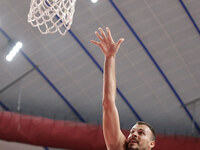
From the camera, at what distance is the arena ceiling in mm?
16328

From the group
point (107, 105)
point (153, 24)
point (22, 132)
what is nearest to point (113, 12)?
point (153, 24)

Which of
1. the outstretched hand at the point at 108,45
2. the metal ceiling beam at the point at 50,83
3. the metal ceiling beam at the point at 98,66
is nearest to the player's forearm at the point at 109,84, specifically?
the outstretched hand at the point at 108,45

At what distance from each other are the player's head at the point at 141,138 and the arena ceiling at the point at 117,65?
33.2ft

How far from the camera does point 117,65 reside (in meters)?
17.4

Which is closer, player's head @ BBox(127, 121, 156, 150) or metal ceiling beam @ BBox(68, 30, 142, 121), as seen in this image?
player's head @ BBox(127, 121, 156, 150)

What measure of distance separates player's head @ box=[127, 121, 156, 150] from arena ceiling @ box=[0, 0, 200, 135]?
10.1 m

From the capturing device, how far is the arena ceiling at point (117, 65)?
643 inches

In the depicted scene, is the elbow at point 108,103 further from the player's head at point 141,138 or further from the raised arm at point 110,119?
the player's head at point 141,138

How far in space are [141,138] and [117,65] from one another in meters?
11.2

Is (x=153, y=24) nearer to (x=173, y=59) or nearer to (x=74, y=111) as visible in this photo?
(x=173, y=59)

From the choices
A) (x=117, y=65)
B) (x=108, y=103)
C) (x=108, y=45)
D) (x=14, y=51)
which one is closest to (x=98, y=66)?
(x=117, y=65)

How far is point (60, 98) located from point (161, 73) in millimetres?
3830

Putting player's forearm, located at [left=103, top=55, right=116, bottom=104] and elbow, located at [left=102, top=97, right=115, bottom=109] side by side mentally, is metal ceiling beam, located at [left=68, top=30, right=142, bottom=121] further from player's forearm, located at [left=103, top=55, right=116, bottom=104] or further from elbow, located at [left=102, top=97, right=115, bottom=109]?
elbow, located at [left=102, top=97, right=115, bottom=109]

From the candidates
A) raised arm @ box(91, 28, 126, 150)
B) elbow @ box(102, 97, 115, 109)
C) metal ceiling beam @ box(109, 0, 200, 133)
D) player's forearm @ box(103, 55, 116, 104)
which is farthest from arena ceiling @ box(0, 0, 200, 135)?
elbow @ box(102, 97, 115, 109)
